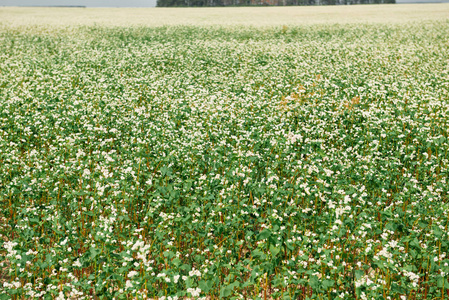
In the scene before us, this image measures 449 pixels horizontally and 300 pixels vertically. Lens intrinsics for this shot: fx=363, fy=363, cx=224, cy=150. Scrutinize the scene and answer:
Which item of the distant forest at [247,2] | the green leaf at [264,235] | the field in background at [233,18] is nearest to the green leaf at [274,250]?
the green leaf at [264,235]

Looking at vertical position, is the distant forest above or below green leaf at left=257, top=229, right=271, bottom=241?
above

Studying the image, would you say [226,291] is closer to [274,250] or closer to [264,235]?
[274,250]

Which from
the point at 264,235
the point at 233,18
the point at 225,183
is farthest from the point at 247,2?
the point at 264,235

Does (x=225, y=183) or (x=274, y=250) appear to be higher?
(x=225, y=183)

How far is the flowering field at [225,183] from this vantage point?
16.0 feet

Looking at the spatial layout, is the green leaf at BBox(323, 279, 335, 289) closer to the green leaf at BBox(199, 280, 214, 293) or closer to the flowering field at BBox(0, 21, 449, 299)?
the flowering field at BBox(0, 21, 449, 299)

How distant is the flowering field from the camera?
4.88 m

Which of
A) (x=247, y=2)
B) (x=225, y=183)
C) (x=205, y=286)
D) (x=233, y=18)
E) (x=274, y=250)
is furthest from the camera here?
(x=247, y=2)

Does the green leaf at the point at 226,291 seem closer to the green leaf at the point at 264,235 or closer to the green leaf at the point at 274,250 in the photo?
the green leaf at the point at 274,250

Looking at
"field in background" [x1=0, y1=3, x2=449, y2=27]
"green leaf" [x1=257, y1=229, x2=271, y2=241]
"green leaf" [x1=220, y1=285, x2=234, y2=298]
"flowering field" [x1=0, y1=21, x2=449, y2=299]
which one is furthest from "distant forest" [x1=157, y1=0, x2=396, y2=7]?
"green leaf" [x1=220, y1=285, x2=234, y2=298]

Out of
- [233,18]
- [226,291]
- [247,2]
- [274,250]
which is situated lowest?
[226,291]

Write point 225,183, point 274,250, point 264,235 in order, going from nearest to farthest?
point 274,250
point 264,235
point 225,183

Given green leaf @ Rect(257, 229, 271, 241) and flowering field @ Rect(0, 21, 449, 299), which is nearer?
flowering field @ Rect(0, 21, 449, 299)

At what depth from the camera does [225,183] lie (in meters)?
6.98
